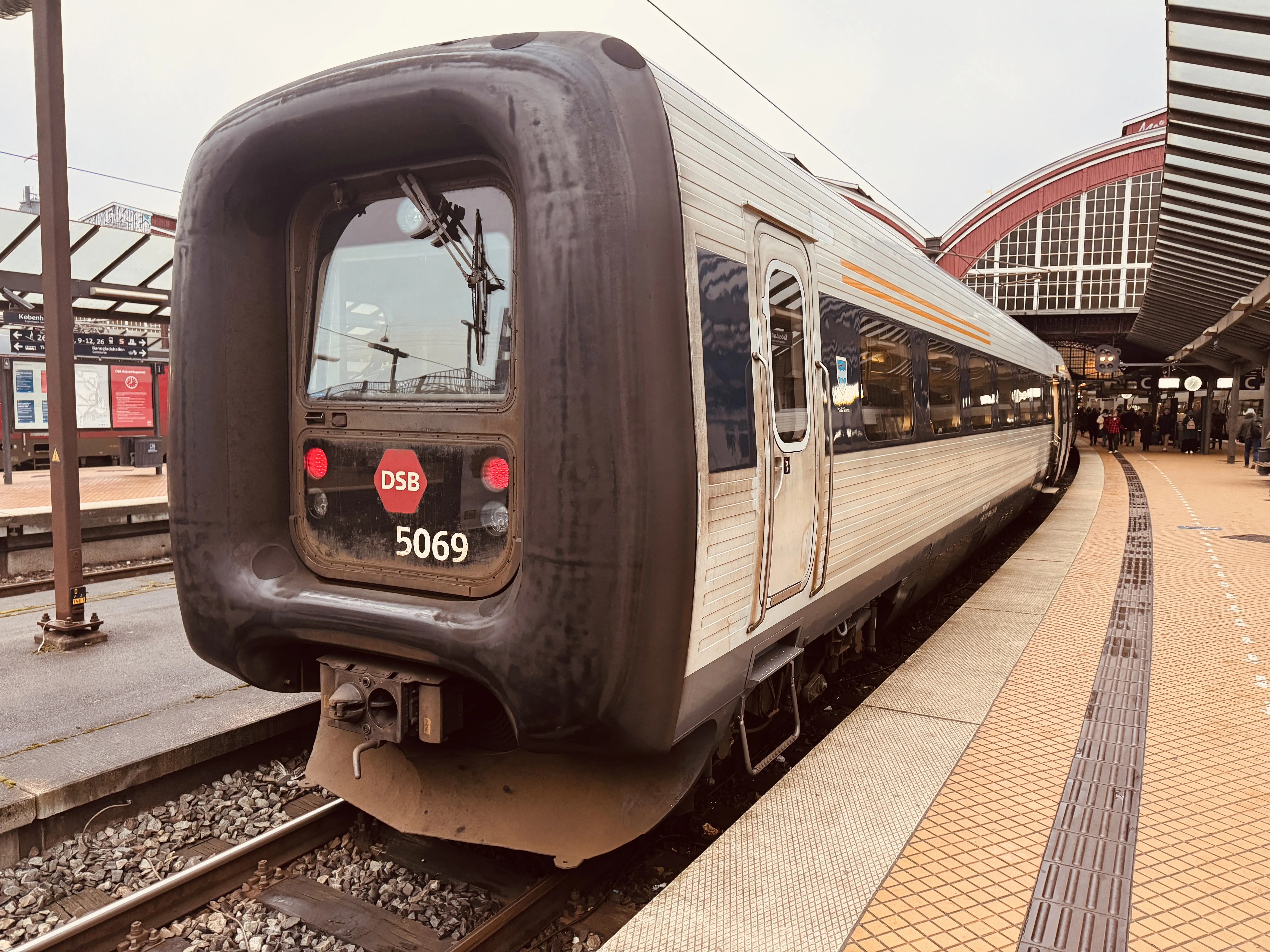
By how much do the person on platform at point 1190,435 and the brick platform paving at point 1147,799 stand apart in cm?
2826

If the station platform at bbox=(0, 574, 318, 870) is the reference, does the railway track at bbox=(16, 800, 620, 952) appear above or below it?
below

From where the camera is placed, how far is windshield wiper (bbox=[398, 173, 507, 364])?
3.15 metres

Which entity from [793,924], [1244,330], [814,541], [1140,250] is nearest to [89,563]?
[814,541]

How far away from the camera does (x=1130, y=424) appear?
128 feet

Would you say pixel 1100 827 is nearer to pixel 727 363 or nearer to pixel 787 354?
pixel 787 354

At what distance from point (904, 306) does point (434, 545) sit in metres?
3.79

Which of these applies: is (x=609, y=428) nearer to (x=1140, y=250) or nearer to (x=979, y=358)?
(x=979, y=358)

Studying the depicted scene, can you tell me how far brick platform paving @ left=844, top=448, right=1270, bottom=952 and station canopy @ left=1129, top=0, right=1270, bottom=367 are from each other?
3.94 meters

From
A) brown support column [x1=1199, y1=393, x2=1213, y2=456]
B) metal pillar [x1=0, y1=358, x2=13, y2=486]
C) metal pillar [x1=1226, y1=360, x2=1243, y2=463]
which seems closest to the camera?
metal pillar [x1=0, y1=358, x2=13, y2=486]

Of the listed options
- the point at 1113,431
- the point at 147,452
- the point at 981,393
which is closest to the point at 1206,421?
the point at 1113,431

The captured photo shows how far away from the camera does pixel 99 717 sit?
458 cm

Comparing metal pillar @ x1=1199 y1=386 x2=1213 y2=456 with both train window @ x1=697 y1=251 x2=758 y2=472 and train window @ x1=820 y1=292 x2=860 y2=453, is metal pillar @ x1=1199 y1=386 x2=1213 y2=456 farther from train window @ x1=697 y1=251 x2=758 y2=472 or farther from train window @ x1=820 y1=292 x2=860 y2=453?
train window @ x1=697 y1=251 x2=758 y2=472

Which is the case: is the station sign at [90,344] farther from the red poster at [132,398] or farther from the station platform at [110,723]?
the station platform at [110,723]

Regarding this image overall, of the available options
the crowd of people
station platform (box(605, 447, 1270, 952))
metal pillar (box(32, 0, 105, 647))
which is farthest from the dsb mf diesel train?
the crowd of people
